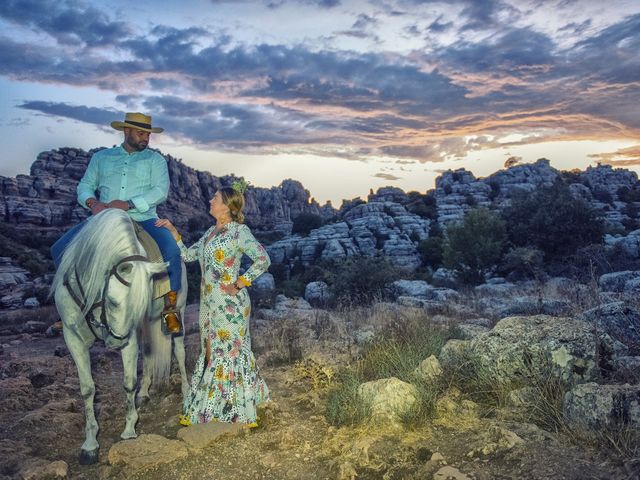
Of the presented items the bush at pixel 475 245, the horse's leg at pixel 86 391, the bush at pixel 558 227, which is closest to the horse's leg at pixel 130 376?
the horse's leg at pixel 86 391

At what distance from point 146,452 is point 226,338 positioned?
1295mm

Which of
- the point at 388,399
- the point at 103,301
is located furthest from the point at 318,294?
the point at 103,301

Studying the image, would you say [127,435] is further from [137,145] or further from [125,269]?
[137,145]

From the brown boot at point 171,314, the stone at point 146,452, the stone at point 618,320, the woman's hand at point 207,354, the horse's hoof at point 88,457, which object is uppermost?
the brown boot at point 171,314

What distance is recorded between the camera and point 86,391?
4715 mm

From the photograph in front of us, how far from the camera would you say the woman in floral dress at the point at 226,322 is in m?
5.15

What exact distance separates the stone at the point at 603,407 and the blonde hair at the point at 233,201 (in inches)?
139

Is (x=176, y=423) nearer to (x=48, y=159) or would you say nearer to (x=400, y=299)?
(x=400, y=299)

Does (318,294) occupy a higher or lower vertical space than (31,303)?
higher

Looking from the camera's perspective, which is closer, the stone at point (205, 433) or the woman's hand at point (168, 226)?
the stone at point (205, 433)

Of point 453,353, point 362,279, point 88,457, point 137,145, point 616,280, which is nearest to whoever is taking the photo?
point 88,457

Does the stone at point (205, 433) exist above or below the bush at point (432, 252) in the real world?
above

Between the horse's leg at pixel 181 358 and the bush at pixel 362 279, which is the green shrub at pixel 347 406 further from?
the bush at pixel 362 279

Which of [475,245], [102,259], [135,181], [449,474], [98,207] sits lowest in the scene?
[449,474]
